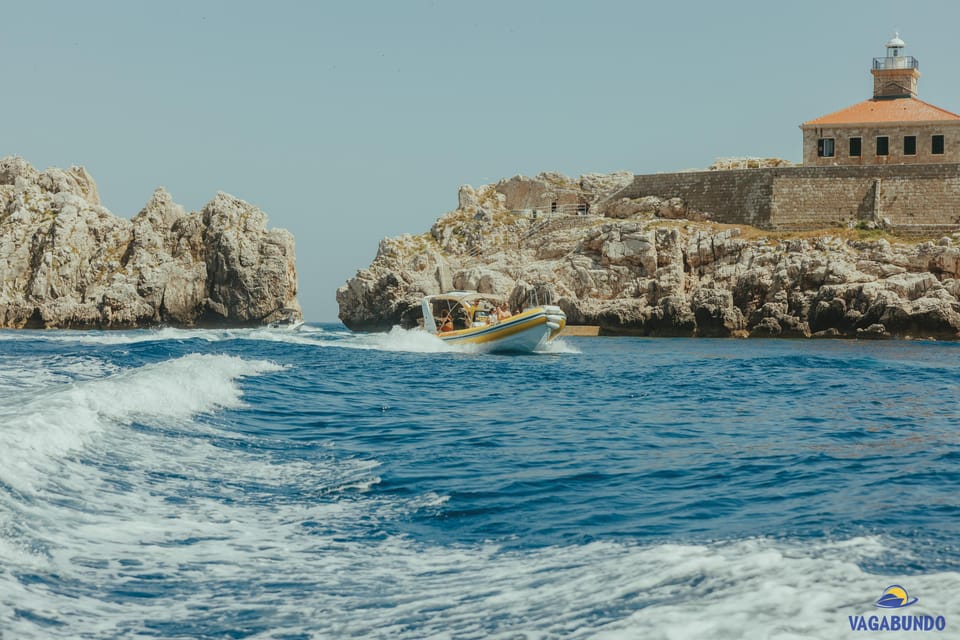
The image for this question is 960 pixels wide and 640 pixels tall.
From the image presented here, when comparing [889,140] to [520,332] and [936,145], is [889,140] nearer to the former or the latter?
[936,145]

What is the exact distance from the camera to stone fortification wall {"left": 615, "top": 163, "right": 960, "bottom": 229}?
45906mm

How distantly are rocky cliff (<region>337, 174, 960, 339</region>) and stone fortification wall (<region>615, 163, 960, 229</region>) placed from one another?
1.42m

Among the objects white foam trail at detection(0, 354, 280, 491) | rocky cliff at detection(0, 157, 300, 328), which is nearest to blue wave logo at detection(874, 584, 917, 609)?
white foam trail at detection(0, 354, 280, 491)

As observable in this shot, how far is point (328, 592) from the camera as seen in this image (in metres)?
6.03

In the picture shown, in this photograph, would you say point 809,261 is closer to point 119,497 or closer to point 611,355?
point 611,355

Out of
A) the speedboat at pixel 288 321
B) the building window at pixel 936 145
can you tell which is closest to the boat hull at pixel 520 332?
the speedboat at pixel 288 321

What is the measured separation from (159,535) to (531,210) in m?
54.3

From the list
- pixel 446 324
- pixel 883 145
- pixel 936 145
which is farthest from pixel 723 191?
pixel 446 324

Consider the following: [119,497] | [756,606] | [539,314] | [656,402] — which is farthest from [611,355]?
[756,606]

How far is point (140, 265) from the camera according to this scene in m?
65.0

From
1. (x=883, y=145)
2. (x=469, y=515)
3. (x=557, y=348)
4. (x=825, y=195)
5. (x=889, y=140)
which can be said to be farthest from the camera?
(x=883, y=145)

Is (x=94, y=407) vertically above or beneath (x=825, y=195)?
beneath

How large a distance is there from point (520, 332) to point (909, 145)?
28748 millimetres

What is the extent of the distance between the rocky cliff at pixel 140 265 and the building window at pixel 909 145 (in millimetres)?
40389
